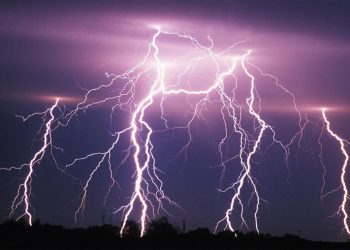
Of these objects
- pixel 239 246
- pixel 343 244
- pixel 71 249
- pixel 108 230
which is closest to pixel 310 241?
pixel 343 244

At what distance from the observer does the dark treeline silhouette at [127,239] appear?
118ft

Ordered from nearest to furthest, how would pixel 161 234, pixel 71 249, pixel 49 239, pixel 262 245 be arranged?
pixel 71 249
pixel 49 239
pixel 262 245
pixel 161 234

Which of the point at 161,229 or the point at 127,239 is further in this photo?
the point at 161,229

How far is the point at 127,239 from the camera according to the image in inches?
1543

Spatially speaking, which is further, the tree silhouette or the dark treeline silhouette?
the tree silhouette

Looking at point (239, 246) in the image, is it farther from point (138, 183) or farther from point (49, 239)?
point (49, 239)

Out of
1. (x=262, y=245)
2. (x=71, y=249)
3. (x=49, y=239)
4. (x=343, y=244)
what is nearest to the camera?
(x=71, y=249)

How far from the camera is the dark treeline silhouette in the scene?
35.9m

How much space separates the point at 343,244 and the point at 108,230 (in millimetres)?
12777

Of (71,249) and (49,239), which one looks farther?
(49,239)

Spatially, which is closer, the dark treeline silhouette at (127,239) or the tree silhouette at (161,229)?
the dark treeline silhouette at (127,239)

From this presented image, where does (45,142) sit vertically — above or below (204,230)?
above

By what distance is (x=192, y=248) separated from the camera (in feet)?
123

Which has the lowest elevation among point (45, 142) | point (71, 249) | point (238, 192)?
point (71, 249)
